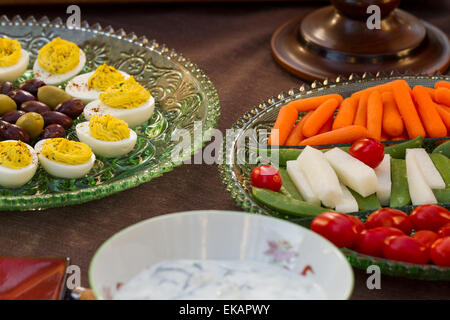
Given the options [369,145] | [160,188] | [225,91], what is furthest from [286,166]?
[225,91]

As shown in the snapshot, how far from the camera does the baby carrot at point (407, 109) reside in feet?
5.31

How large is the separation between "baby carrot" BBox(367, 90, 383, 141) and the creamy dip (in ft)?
2.61

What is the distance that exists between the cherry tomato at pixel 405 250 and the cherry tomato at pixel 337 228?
7 centimetres

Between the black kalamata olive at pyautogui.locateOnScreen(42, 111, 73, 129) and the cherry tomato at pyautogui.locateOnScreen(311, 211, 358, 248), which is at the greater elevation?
the cherry tomato at pyautogui.locateOnScreen(311, 211, 358, 248)

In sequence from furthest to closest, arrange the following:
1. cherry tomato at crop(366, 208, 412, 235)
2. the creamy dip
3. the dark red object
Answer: cherry tomato at crop(366, 208, 412, 235) → the dark red object → the creamy dip

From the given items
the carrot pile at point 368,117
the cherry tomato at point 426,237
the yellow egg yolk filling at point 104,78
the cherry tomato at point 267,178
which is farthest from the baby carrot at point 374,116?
the yellow egg yolk filling at point 104,78

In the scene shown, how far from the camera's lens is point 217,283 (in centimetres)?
89

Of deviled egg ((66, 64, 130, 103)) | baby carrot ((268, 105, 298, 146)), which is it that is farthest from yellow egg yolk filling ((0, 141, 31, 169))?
baby carrot ((268, 105, 298, 146))

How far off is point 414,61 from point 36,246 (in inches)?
52.8

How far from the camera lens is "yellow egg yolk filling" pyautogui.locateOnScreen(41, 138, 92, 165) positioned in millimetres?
1463

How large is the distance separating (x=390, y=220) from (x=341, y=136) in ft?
1.30

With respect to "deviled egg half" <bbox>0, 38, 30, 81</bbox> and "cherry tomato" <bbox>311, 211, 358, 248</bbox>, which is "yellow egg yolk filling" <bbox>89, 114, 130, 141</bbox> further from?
"cherry tomato" <bbox>311, 211, 358, 248</bbox>
